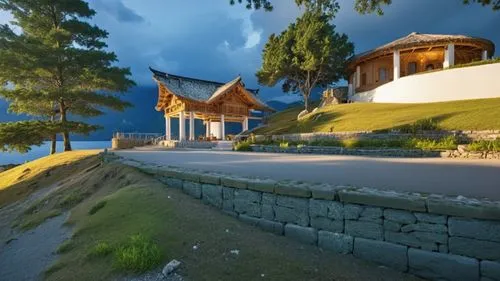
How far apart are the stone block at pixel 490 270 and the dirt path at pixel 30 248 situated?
6356 millimetres

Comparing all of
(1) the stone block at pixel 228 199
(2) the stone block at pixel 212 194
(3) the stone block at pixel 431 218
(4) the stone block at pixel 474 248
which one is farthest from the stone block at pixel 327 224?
(2) the stone block at pixel 212 194

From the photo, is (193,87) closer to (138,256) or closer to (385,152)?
(385,152)

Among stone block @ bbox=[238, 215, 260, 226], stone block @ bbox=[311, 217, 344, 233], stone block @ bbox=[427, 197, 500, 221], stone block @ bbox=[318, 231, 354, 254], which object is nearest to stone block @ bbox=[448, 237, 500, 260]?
stone block @ bbox=[427, 197, 500, 221]

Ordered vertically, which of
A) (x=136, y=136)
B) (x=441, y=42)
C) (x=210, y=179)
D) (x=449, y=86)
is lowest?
(x=210, y=179)

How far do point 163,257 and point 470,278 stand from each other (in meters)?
4.06

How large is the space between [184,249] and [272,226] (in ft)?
5.49

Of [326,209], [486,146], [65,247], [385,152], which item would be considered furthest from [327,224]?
[486,146]

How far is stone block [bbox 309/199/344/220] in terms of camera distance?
4.36m

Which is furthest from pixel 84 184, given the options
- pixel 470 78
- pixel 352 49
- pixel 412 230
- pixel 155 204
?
pixel 352 49

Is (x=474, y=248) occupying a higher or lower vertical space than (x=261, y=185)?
lower

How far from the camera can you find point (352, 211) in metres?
4.24

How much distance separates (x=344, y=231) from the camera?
14.1 feet

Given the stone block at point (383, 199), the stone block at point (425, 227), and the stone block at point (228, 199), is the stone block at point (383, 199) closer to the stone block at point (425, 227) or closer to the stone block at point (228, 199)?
the stone block at point (425, 227)

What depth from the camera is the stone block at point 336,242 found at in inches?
167
